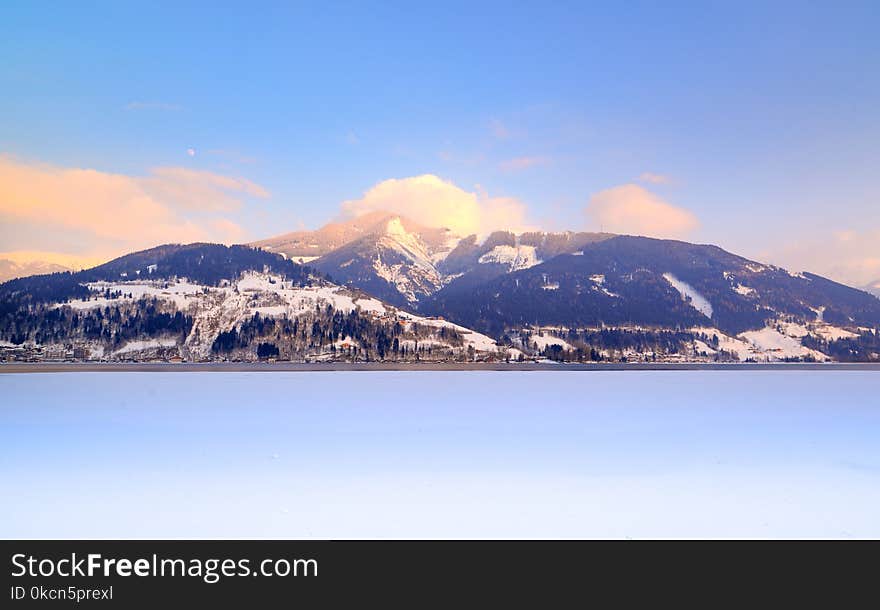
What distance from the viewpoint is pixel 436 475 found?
29688 millimetres

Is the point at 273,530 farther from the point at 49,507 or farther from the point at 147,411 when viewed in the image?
the point at 147,411

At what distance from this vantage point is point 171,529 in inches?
806
